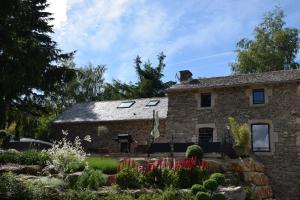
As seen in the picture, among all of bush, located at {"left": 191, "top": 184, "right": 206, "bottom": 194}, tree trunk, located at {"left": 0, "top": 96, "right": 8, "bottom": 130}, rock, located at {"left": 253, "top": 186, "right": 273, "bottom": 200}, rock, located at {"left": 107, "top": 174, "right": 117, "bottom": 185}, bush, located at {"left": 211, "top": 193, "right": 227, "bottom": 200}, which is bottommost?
rock, located at {"left": 253, "top": 186, "right": 273, "bottom": 200}

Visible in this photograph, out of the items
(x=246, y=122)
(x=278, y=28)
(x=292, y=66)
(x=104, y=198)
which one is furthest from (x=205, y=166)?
(x=278, y=28)

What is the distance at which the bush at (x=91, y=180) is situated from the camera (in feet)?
46.1

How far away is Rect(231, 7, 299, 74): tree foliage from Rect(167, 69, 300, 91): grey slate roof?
1238 centimetres

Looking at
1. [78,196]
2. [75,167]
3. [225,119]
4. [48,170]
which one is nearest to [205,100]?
[225,119]

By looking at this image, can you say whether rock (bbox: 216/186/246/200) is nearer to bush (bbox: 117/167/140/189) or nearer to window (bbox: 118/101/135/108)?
bush (bbox: 117/167/140/189)

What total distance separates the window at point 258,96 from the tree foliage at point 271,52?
540 inches

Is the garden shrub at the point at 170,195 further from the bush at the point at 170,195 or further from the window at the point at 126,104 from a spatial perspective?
the window at the point at 126,104

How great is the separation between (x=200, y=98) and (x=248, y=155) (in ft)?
14.3

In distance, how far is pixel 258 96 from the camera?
71.7 feet

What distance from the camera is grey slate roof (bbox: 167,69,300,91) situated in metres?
21.4

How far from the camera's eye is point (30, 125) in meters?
16.6

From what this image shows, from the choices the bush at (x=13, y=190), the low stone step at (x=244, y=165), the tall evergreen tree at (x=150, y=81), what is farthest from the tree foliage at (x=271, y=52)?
the bush at (x=13, y=190)

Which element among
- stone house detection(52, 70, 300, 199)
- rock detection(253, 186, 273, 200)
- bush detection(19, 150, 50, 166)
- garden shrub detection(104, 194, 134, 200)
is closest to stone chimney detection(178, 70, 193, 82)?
stone house detection(52, 70, 300, 199)

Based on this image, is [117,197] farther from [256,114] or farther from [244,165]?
[256,114]
